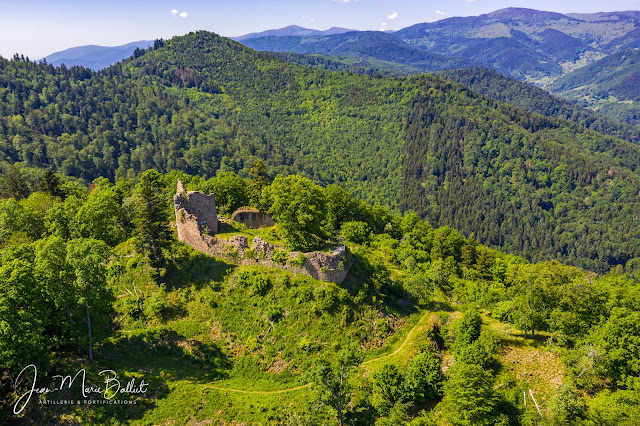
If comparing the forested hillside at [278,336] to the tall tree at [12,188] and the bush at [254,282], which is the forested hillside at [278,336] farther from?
the tall tree at [12,188]

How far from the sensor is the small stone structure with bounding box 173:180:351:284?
4072 cm

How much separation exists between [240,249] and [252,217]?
13.9 metres

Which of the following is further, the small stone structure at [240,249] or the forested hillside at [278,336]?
the small stone structure at [240,249]

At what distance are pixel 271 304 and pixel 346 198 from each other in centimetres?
3403

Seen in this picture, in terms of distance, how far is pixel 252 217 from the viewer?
5581cm

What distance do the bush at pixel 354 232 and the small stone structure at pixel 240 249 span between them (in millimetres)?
16686

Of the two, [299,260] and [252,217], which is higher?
[252,217]

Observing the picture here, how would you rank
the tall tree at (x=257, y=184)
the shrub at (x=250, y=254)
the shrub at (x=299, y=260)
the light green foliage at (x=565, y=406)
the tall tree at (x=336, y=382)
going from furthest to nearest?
the tall tree at (x=257, y=184)
the shrub at (x=250, y=254)
the shrub at (x=299, y=260)
the tall tree at (x=336, y=382)
the light green foliage at (x=565, y=406)

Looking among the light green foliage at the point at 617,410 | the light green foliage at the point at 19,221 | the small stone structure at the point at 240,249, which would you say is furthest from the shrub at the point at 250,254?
the light green foliage at the point at 617,410

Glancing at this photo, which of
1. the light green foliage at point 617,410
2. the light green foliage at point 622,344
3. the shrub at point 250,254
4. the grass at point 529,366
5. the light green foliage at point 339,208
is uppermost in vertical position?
the shrub at point 250,254

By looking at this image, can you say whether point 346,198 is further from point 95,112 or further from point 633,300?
point 95,112

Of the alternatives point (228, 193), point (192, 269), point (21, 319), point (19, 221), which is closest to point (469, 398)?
point (192, 269)

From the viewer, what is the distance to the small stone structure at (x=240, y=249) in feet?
134

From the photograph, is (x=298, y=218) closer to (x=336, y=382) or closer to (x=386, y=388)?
(x=336, y=382)
